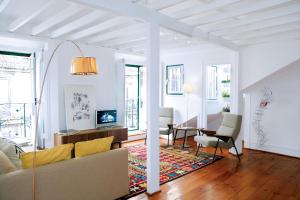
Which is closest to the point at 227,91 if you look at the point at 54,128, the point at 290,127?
the point at 290,127

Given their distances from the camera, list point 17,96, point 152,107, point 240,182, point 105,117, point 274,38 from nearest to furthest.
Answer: point 152,107
point 240,182
point 274,38
point 17,96
point 105,117

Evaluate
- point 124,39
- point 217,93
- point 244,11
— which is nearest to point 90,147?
point 244,11

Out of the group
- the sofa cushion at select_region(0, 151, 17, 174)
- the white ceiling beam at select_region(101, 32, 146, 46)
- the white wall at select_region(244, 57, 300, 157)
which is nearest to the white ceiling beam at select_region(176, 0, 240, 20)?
the white ceiling beam at select_region(101, 32, 146, 46)

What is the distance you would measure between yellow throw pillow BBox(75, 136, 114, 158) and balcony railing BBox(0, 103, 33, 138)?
10.4 ft

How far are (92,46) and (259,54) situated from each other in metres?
4.07

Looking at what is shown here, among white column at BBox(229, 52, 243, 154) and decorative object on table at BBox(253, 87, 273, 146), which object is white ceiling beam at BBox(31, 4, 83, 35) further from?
decorative object on table at BBox(253, 87, 273, 146)

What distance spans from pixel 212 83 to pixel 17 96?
5.24m

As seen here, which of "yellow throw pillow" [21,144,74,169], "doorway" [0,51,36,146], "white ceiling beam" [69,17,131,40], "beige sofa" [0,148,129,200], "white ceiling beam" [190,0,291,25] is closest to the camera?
"beige sofa" [0,148,129,200]

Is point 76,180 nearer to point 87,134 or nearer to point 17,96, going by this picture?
point 87,134

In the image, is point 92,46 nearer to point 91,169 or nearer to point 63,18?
point 63,18

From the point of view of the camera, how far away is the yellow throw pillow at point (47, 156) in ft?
7.09

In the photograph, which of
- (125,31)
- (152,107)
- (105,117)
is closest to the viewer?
(152,107)

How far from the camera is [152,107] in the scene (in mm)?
3111

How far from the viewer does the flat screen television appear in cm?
551
